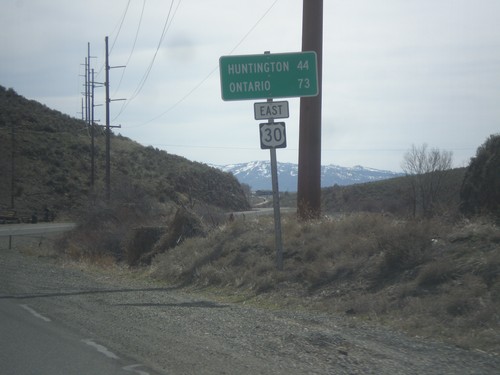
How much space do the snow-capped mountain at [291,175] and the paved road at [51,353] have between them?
26.6m

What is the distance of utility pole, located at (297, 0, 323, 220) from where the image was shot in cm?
1973

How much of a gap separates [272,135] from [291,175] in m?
64.0

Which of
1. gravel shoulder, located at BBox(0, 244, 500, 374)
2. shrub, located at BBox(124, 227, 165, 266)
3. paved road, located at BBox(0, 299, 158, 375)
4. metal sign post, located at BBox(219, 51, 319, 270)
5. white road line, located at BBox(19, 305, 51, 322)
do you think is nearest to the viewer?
gravel shoulder, located at BBox(0, 244, 500, 374)

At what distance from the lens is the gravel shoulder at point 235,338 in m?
7.60

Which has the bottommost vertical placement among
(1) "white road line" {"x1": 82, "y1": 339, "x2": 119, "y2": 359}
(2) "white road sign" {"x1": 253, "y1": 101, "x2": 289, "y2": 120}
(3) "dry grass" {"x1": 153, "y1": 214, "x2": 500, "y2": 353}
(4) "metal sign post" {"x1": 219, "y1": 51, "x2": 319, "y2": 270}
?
(1) "white road line" {"x1": 82, "y1": 339, "x2": 119, "y2": 359}

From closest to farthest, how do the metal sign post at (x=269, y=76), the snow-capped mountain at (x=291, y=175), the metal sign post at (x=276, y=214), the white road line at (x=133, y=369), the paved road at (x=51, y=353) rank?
the white road line at (x=133, y=369)
the paved road at (x=51, y=353)
the metal sign post at (x=276, y=214)
the metal sign post at (x=269, y=76)
the snow-capped mountain at (x=291, y=175)

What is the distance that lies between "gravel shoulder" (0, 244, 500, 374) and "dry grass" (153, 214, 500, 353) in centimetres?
73

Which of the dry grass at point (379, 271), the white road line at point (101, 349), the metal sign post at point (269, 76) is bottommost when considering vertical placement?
the white road line at point (101, 349)

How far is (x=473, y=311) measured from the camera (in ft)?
30.4

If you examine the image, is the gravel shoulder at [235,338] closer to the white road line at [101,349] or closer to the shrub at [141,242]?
the white road line at [101,349]

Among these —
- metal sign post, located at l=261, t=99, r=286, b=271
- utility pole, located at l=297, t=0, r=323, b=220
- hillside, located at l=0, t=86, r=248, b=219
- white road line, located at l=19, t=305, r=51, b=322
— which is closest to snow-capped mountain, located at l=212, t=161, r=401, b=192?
hillside, located at l=0, t=86, r=248, b=219

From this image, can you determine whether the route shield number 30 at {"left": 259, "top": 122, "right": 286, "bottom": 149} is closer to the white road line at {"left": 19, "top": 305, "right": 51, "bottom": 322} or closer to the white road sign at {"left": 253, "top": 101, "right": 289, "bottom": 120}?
the white road sign at {"left": 253, "top": 101, "right": 289, "bottom": 120}

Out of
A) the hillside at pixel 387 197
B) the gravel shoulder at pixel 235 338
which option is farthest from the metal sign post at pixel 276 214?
the hillside at pixel 387 197

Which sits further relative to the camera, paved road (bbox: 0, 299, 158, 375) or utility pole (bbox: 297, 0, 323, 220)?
utility pole (bbox: 297, 0, 323, 220)
